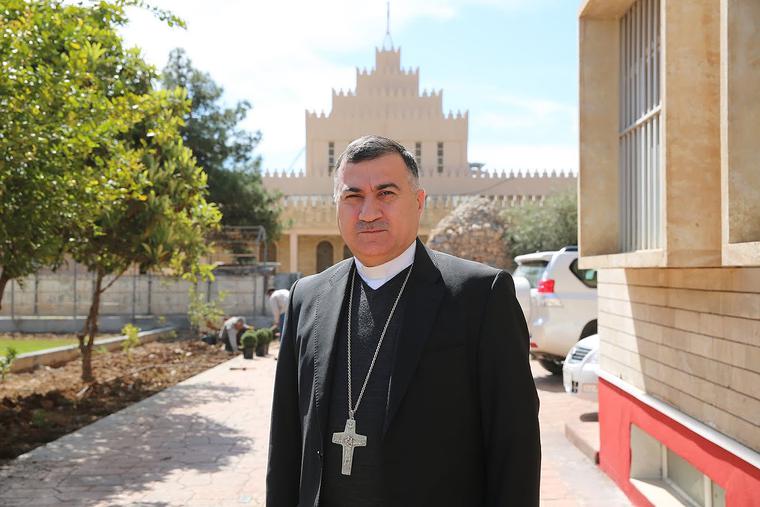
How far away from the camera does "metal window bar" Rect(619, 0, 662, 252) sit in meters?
4.62

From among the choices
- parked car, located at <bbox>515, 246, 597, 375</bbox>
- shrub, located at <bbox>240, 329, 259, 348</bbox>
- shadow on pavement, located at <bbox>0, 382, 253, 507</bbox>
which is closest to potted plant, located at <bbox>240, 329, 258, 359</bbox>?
shrub, located at <bbox>240, 329, 259, 348</bbox>

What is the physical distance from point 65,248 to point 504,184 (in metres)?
35.3

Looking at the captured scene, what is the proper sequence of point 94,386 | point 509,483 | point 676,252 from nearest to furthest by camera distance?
1. point 509,483
2. point 676,252
3. point 94,386

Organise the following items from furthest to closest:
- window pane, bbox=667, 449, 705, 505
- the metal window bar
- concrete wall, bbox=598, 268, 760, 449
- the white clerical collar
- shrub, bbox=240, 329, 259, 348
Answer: shrub, bbox=240, 329, 259, 348, the metal window bar, window pane, bbox=667, 449, 705, 505, concrete wall, bbox=598, 268, 760, 449, the white clerical collar


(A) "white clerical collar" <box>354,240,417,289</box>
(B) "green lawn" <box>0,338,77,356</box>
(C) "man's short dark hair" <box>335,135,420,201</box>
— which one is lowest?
(B) "green lawn" <box>0,338,77,356</box>

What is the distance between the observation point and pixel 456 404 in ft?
7.16

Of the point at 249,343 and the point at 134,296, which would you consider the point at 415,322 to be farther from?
the point at 134,296

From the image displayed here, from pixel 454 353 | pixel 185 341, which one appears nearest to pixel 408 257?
pixel 454 353

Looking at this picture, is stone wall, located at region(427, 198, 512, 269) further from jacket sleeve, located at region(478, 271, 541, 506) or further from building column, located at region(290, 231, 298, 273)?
jacket sleeve, located at region(478, 271, 541, 506)

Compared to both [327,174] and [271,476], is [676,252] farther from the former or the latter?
[327,174]

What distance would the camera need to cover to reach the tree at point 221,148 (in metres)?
29.8

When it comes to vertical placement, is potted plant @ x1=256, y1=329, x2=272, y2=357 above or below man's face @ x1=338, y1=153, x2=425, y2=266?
below

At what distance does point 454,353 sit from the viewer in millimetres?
2191

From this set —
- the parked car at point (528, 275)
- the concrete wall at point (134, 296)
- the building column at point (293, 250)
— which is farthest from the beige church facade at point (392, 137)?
the parked car at point (528, 275)
